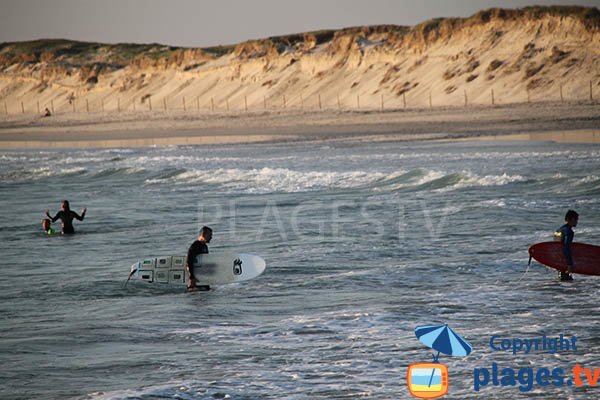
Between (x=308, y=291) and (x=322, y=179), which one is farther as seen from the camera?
(x=322, y=179)

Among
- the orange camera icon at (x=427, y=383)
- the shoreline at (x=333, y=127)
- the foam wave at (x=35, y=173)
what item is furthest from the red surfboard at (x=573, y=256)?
the foam wave at (x=35, y=173)

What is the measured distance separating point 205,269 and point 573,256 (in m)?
5.10

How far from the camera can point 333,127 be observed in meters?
61.7

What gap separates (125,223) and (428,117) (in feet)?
138

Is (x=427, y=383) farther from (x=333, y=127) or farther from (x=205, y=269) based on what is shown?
(x=333, y=127)

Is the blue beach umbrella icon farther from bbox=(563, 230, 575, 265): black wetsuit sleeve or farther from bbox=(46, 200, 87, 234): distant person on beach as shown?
bbox=(46, 200, 87, 234): distant person on beach

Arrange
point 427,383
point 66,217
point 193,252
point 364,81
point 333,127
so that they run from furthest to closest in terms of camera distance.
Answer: point 364,81 → point 333,127 → point 66,217 → point 193,252 → point 427,383

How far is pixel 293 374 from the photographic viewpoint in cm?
936

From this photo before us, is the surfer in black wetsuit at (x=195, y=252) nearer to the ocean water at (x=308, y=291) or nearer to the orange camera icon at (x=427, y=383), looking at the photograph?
the ocean water at (x=308, y=291)

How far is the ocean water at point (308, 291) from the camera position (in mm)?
9359

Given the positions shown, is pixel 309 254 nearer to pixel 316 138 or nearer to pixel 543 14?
pixel 316 138
